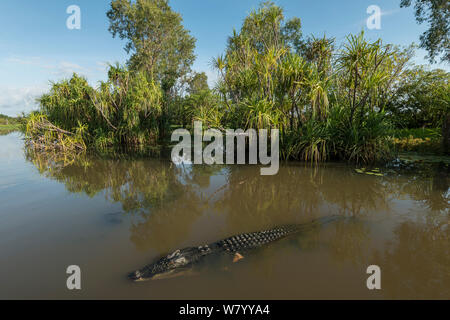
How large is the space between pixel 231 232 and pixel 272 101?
4621mm

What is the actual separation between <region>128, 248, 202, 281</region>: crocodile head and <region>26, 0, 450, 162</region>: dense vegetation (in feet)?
14.8

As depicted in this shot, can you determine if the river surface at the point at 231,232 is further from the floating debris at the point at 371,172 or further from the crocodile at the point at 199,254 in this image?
the floating debris at the point at 371,172

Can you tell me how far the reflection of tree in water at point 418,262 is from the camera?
1536mm

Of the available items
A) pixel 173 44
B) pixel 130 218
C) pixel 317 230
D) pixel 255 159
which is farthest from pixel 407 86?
pixel 173 44

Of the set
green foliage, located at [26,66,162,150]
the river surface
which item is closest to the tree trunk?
the river surface

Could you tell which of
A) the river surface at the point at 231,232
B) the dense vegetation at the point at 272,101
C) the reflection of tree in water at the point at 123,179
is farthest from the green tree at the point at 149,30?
the river surface at the point at 231,232

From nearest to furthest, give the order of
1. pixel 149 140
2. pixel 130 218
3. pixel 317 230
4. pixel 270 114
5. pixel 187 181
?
pixel 317 230, pixel 130 218, pixel 187 181, pixel 270 114, pixel 149 140

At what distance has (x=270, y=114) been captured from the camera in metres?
5.82

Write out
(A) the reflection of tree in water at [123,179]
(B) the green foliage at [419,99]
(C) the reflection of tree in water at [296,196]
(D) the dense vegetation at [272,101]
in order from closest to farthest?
1. (C) the reflection of tree in water at [296,196]
2. (A) the reflection of tree in water at [123,179]
3. (D) the dense vegetation at [272,101]
4. (B) the green foliage at [419,99]

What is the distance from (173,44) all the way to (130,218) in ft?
66.5

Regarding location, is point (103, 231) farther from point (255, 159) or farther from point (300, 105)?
point (300, 105)

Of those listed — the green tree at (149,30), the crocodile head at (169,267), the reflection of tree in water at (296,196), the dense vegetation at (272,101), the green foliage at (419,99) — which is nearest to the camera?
the crocodile head at (169,267)

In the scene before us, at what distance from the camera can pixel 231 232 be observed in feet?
8.07

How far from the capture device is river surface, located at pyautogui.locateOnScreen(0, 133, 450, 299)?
5.23 feet
